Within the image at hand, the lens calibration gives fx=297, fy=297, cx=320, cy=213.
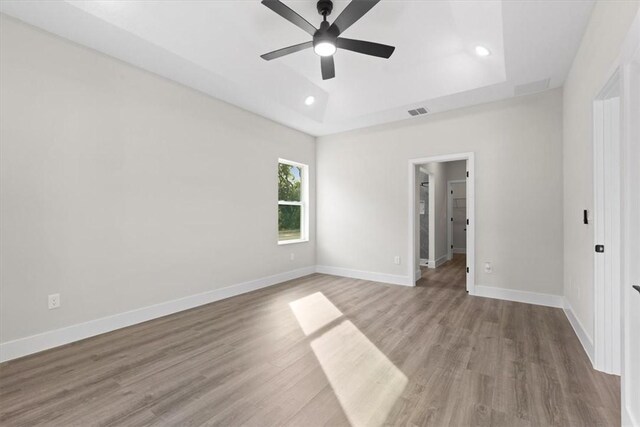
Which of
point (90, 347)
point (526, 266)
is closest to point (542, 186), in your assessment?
point (526, 266)

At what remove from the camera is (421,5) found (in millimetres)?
→ 2881

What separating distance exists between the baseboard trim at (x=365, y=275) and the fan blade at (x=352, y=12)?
3.83 metres

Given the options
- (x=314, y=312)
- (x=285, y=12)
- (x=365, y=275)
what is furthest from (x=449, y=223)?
(x=285, y=12)

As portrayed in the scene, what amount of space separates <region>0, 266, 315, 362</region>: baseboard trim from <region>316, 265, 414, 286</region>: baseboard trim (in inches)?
64.3

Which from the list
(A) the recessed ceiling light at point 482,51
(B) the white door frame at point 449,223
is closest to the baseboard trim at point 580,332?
(A) the recessed ceiling light at point 482,51

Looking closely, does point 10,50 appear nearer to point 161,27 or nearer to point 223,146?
point 161,27

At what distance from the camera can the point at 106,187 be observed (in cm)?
304

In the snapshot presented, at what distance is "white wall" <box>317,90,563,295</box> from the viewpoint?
3.86 meters

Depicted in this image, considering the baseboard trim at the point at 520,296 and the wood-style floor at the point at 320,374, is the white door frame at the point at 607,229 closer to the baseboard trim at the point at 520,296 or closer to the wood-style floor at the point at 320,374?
the wood-style floor at the point at 320,374

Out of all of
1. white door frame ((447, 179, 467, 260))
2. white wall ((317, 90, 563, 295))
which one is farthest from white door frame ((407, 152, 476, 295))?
white door frame ((447, 179, 467, 260))

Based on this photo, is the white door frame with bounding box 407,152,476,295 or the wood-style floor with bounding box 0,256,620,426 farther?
the white door frame with bounding box 407,152,476,295

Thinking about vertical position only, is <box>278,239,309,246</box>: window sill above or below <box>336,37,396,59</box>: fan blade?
below

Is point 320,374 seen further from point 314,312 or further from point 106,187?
point 106,187

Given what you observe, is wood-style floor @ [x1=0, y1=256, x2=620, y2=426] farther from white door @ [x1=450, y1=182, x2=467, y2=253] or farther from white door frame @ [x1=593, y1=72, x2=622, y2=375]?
white door @ [x1=450, y1=182, x2=467, y2=253]
